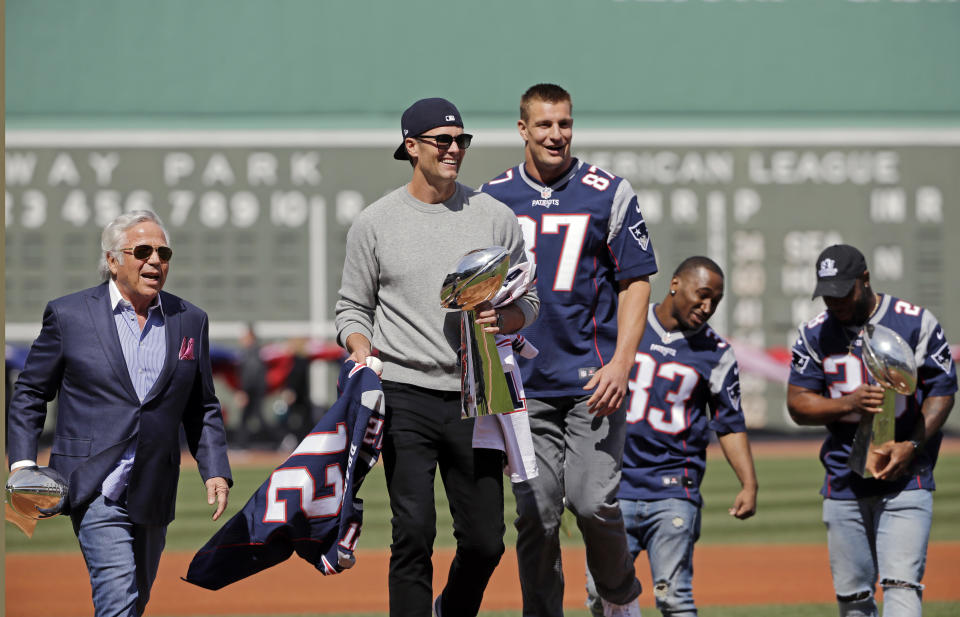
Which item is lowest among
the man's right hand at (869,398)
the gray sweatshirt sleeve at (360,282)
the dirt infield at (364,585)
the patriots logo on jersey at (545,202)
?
the dirt infield at (364,585)

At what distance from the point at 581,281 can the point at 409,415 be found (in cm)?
101

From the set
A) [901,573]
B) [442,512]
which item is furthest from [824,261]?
[442,512]

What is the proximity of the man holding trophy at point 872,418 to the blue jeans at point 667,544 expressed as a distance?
64 centimetres

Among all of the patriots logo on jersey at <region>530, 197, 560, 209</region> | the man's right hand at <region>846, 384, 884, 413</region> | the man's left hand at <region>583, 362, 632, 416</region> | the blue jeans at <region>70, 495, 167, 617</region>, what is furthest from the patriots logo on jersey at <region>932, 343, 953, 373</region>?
the blue jeans at <region>70, 495, 167, 617</region>

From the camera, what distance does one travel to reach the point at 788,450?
22375mm

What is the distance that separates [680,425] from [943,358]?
4.06 feet

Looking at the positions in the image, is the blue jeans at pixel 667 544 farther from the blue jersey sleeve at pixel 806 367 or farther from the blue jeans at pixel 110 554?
the blue jeans at pixel 110 554

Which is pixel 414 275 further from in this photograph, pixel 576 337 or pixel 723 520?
pixel 723 520

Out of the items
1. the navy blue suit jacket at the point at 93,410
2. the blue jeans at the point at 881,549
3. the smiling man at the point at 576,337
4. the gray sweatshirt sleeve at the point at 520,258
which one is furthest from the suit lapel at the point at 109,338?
the blue jeans at the point at 881,549

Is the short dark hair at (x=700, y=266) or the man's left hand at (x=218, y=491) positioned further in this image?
the short dark hair at (x=700, y=266)

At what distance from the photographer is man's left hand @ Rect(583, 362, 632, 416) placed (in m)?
5.14

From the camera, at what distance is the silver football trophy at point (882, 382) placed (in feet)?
17.8

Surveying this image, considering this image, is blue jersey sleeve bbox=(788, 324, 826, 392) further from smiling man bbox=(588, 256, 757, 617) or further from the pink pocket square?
the pink pocket square

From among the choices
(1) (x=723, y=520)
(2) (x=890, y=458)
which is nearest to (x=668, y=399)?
(2) (x=890, y=458)
